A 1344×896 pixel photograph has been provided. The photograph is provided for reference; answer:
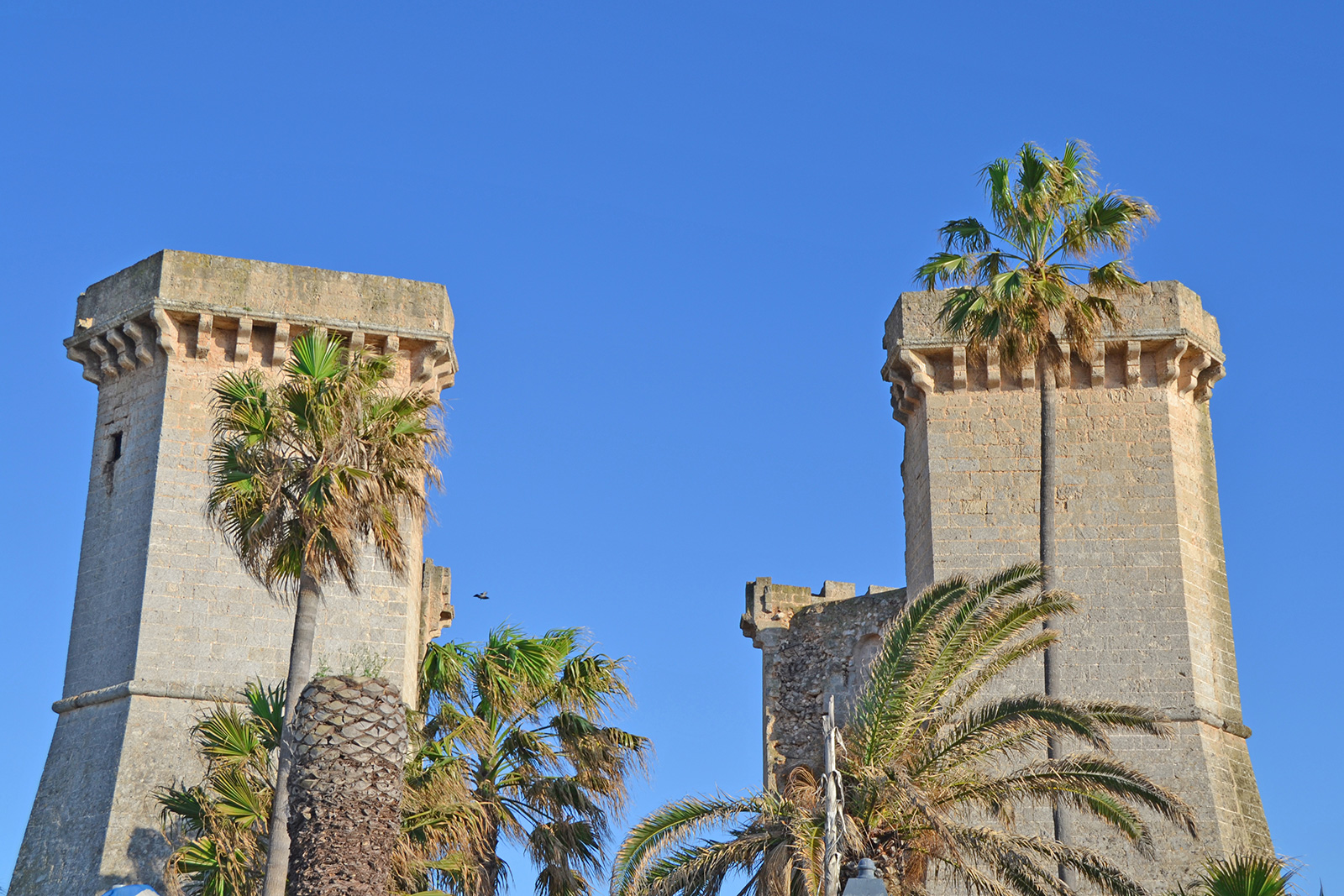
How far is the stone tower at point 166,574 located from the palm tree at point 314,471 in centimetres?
398

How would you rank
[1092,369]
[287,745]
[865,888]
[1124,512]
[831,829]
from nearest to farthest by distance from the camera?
[865,888] → [287,745] → [831,829] → [1124,512] → [1092,369]

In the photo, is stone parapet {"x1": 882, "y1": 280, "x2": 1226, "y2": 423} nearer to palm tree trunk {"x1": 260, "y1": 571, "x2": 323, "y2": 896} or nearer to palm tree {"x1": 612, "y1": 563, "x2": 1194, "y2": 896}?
palm tree {"x1": 612, "y1": 563, "x2": 1194, "y2": 896}

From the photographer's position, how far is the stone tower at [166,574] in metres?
17.6

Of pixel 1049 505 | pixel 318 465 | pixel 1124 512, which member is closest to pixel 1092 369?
pixel 1124 512

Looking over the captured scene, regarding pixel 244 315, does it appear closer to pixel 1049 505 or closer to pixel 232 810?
pixel 232 810

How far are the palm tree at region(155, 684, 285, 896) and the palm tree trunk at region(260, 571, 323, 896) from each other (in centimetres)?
53

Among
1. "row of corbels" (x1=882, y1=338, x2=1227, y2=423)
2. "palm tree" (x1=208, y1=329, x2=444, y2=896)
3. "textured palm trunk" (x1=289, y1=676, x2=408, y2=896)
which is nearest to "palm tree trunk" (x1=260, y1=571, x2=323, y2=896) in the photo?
"palm tree" (x1=208, y1=329, x2=444, y2=896)

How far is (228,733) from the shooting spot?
48.0 ft

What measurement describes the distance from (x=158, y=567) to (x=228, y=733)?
4126 millimetres

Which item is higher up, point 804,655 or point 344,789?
point 804,655

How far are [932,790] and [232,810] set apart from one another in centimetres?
572

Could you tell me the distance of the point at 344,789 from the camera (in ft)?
38.8

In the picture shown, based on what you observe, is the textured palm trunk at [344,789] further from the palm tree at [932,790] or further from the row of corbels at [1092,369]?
the row of corbels at [1092,369]

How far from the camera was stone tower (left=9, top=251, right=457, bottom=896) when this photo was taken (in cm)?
1761
